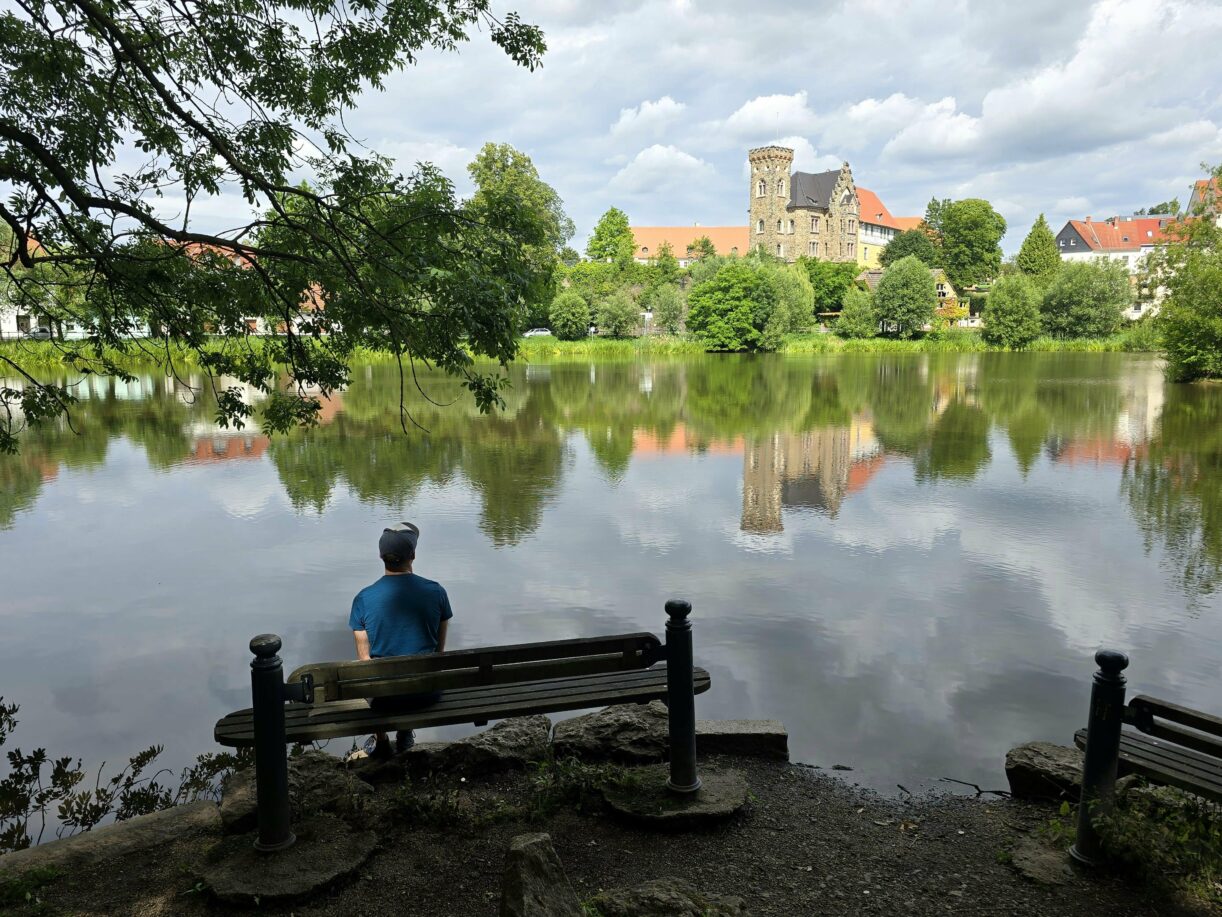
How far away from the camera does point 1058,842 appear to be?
14.2 feet

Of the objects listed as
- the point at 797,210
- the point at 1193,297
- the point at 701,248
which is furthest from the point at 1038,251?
the point at 1193,297

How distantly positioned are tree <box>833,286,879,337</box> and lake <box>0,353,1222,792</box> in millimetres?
56285

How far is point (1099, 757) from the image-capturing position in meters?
4.06

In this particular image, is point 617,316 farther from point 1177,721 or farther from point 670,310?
point 1177,721

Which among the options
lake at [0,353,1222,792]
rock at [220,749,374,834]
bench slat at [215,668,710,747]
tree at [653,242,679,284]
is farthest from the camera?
tree at [653,242,679,284]

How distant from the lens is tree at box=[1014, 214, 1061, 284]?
9638 centimetres

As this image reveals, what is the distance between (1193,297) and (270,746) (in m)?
43.0

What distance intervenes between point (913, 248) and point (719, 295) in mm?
46948

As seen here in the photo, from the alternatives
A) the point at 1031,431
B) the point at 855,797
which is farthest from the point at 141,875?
the point at 1031,431

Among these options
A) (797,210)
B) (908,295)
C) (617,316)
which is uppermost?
(797,210)

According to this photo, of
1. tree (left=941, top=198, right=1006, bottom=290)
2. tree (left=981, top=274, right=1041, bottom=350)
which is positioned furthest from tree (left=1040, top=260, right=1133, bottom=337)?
tree (left=941, top=198, right=1006, bottom=290)

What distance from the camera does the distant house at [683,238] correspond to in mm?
125812

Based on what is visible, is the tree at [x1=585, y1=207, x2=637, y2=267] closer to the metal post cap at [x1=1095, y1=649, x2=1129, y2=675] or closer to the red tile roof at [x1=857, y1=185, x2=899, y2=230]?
the red tile roof at [x1=857, y1=185, x2=899, y2=230]

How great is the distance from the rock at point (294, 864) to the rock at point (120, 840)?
19.4 inches
